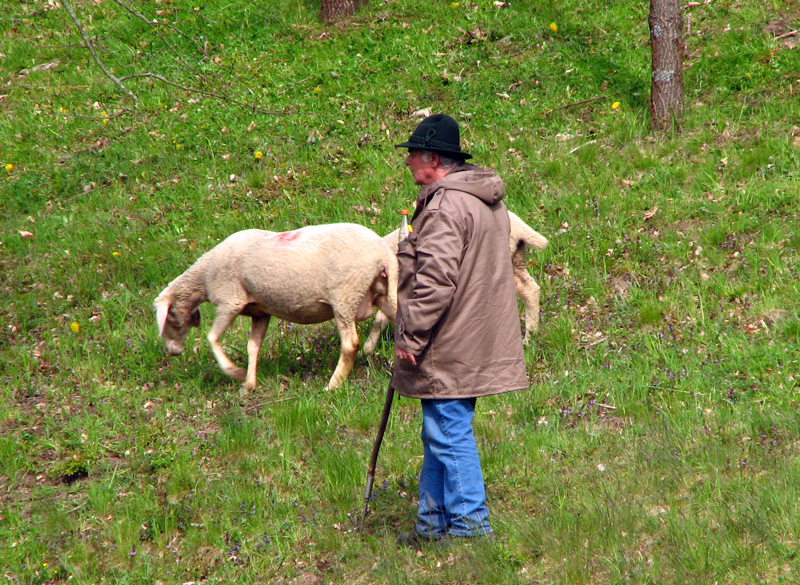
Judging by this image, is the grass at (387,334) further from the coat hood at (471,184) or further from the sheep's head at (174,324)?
the coat hood at (471,184)

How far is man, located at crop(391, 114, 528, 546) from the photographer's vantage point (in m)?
4.36

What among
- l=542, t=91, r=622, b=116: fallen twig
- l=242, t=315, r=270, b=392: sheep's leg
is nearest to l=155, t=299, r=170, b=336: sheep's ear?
l=242, t=315, r=270, b=392: sheep's leg

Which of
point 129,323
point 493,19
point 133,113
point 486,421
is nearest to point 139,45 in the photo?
point 133,113

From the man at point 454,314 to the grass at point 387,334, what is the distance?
1.65 feet

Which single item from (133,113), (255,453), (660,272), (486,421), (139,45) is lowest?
(255,453)

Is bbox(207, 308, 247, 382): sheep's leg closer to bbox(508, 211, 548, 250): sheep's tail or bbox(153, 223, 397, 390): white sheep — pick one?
bbox(153, 223, 397, 390): white sheep

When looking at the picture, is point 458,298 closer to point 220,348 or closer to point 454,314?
point 454,314

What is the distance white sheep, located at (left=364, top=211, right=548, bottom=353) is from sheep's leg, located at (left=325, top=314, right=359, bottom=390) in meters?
0.55

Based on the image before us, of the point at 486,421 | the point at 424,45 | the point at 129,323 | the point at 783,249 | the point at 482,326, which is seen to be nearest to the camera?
the point at 482,326

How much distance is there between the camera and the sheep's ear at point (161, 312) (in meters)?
7.48

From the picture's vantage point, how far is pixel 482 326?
14.8ft

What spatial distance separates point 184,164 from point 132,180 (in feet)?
2.46

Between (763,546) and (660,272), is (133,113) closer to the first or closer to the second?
(660,272)

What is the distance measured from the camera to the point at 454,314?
14.7ft
